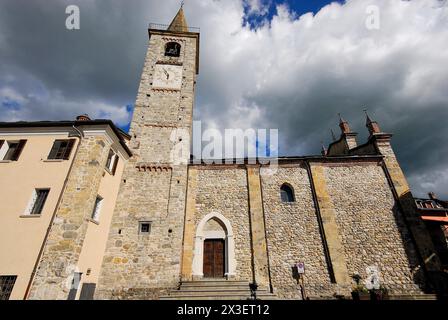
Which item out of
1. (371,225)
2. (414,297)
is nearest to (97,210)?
(371,225)

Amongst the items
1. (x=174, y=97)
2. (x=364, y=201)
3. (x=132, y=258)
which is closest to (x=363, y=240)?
(x=364, y=201)

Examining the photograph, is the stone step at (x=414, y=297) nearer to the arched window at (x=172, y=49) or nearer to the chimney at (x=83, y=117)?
the chimney at (x=83, y=117)

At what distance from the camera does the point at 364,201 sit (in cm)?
1321

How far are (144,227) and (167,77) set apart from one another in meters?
12.0

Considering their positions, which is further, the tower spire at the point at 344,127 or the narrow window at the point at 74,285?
the tower spire at the point at 344,127

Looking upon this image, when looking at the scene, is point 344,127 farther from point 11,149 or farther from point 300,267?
point 11,149

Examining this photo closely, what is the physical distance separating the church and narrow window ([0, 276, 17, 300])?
38 mm

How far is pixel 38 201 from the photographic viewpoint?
9.24 meters

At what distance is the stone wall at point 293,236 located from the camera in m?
11.1

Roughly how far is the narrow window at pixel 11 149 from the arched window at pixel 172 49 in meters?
13.5

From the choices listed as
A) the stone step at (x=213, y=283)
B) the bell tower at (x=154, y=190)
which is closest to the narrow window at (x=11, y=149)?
the bell tower at (x=154, y=190)

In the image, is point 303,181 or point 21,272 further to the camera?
point 303,181
